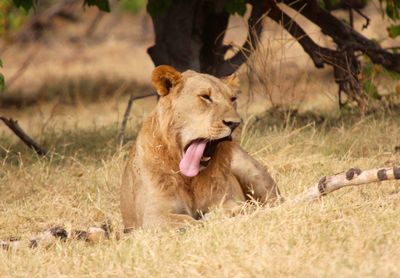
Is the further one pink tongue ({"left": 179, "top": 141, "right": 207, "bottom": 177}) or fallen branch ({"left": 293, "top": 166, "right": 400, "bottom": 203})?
pink tongue ({"left": 179, "top": 141, "right": 207, "bottom": 177})

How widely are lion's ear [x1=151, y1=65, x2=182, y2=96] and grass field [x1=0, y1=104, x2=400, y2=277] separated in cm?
69

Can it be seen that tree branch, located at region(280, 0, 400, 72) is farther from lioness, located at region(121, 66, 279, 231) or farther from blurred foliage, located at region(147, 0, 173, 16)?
lioness, located at region(121, 66, 279, 231)

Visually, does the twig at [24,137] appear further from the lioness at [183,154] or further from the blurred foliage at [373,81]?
the blurred foliage at [373,81]

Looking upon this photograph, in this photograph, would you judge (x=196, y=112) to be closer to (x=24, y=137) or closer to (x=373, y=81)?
(x=24, y=137)

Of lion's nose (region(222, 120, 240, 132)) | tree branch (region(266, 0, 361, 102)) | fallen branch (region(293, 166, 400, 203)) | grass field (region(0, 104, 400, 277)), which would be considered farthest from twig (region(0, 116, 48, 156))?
fallen branch (region(293, 166, 400, 203))

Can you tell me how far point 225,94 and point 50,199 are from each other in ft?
5.56

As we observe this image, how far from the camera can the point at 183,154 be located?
480 cm

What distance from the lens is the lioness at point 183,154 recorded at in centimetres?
474

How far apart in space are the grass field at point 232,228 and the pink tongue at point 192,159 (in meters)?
0.27

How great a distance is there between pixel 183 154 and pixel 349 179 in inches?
30.7

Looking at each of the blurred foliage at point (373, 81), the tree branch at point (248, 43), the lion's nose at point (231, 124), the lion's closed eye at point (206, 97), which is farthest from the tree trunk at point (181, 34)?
the lion's nose at point (231, 124)

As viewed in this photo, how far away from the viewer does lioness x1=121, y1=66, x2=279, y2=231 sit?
4742mm

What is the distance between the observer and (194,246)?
14.0 ft

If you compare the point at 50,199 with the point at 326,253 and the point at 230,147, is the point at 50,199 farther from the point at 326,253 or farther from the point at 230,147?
the point at 326,253
